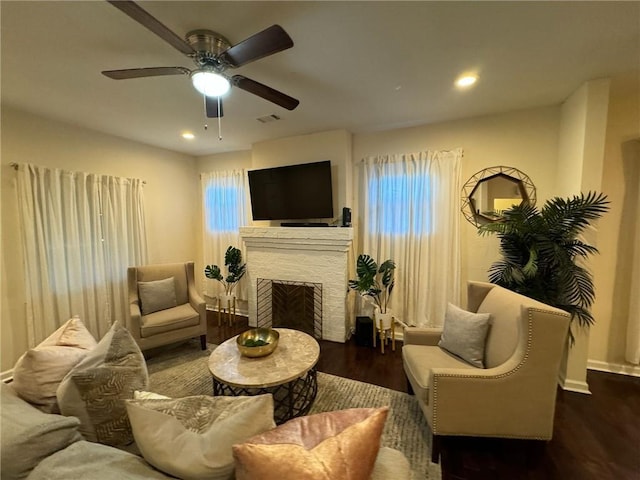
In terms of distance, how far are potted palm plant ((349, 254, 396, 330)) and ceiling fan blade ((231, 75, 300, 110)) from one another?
6.15ft

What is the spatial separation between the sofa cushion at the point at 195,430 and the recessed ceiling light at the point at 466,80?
2625 millimetres

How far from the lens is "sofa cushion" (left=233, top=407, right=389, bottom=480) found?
0.71 meters

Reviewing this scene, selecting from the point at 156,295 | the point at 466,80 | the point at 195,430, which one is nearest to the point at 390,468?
the point at 195,430

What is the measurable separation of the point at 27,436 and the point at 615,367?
4207 millimetres

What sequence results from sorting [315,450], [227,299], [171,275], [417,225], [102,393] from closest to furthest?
[315,450] < [102,393] < [417,225] < [171,275] < [227,299]

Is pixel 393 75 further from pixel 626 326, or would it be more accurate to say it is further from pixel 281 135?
pixel 626 326

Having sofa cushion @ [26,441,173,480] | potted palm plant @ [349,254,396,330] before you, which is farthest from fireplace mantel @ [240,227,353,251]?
sofa cushion @ [26,441,173,480]

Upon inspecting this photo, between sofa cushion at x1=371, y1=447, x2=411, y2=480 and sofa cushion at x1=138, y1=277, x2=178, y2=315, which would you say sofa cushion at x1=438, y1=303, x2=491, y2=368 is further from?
sofa cushion at x1=138, y1=277, x2=178, y2=315

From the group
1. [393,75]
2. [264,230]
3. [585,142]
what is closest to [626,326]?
[585,142]

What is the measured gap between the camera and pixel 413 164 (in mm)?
3186

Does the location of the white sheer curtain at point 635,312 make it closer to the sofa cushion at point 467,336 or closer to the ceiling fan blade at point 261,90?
the sofa cushion at point 467,336

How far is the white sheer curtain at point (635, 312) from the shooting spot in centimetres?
239

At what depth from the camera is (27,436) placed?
87 cm

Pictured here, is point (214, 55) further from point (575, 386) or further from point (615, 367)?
point (615, 367)
